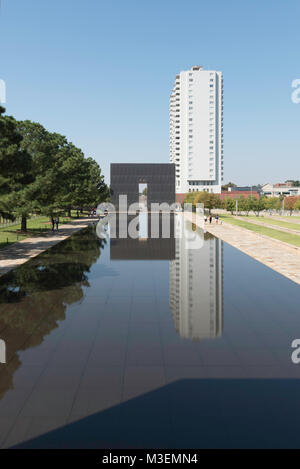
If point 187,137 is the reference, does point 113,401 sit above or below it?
below

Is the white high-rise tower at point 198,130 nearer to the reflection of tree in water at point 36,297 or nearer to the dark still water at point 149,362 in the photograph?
the reflection of tree in water at point 36,297

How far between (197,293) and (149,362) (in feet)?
20.1

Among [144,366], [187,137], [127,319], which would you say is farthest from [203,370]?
[187,137]

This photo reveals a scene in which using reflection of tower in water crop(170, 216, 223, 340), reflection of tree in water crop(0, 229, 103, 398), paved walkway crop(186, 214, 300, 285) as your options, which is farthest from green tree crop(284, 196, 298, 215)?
reflection of tree in water crop(0, 229, 103, 398)

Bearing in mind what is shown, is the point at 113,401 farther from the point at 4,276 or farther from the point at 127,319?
the point at 4,276

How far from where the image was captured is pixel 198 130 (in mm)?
143500

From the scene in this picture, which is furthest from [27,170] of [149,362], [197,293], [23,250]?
[149,362]

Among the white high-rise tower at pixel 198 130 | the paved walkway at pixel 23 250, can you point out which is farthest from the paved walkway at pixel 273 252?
the white high-rise tower at pixel 198 130

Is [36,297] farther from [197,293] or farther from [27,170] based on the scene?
[27,170]

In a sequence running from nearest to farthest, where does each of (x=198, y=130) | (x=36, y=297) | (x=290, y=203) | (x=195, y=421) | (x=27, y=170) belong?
(x=195, y=421) < (x=36, y=297) < (x=27, y=170) < (x=290, y=203) < (x=198, y=130)

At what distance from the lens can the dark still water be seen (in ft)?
18.0

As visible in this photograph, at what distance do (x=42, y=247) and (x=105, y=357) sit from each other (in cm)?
1890

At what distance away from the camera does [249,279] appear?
51.9ft

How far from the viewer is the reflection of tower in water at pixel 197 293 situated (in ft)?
32.9
